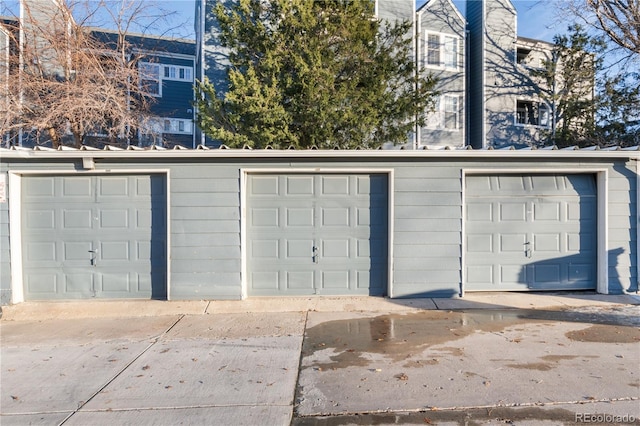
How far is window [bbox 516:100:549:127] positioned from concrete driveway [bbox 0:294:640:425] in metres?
14.5

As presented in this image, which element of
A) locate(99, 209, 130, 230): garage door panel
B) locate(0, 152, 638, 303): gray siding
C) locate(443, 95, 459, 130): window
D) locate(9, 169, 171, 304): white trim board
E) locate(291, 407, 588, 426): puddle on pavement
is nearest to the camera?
locate(291, 407, 588, 426): puddle on pavement

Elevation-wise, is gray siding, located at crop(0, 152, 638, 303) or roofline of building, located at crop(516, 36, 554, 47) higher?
roofline of building, located at crop(516, 36, 554, 47)

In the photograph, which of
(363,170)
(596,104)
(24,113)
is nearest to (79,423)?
(363,170)

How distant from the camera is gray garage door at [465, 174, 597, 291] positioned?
7789mm

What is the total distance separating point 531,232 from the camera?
782 cm

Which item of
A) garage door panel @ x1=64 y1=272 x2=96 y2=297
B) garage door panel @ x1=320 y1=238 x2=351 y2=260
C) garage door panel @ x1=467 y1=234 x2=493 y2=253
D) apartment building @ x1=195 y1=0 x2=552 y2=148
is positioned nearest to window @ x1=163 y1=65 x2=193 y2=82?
apartment building @ x1=195 y1=0 x2=552 y2=148

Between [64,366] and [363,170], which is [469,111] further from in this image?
[64,366]

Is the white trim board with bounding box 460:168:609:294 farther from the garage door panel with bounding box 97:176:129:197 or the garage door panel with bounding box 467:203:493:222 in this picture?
the garage door panel with bounding box 97:176:129:197

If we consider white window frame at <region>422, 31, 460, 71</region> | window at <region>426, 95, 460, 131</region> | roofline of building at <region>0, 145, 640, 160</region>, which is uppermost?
white window frame at <region>422, 31, 460, 71</region>

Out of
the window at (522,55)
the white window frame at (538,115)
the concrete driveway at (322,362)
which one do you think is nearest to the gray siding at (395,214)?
the concrete driveway at (322,362)

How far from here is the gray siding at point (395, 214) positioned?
7.40 meters

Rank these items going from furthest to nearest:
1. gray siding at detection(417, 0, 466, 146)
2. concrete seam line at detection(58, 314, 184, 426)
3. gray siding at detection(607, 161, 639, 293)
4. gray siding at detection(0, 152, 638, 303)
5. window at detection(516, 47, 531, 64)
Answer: window at detection(516, 47, 531, 64), gray siding at detection(417, 0, 466, 146), gray siding at detection(607, 161, 639, 293), gray siding at detection(0, 152, 638, 303), concrete seam line at detection(58, 314, 184, 426)

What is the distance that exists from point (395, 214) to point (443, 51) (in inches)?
523

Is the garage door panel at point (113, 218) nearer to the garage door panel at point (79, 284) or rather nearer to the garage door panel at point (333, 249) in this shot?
the garage door panel at point (79, 284)
